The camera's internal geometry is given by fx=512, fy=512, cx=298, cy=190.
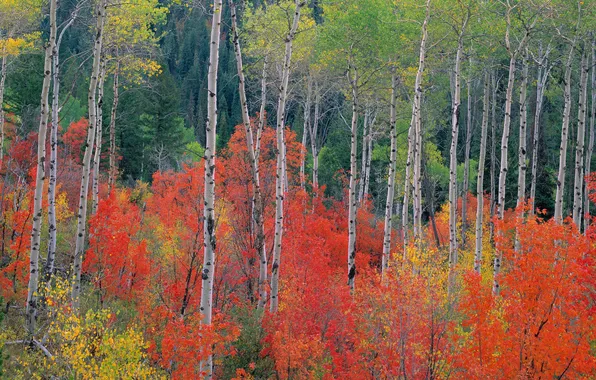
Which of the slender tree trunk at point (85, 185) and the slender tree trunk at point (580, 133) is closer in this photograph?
the slender tree trunk at point (85, 185)

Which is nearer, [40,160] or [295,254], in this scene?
[40,160]

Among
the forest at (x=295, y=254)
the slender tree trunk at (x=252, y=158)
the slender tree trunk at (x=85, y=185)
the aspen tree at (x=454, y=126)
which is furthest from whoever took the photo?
the aspen tree at (x=454, y=126)

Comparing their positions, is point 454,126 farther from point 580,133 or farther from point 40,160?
point 40,160

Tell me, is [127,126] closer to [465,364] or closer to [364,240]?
[364,240]

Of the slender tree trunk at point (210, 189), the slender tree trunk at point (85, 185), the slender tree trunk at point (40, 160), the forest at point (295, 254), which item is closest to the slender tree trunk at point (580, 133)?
the forest at point (295, 254)

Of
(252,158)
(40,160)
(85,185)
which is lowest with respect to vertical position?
(85,185)

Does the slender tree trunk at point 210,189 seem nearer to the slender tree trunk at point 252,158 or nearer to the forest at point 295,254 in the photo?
the forest at point 295,254

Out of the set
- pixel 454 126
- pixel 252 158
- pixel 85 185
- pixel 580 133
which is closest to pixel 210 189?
pixel 252 158

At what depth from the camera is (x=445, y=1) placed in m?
17.7

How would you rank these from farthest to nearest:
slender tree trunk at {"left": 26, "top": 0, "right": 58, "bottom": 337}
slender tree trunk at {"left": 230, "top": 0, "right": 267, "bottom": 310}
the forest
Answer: slender tree trunk at {"left": 230, "top": 0, "right": 267, "bottom": 310} < the forest < slender tree trunk at {"left": 26, "top": 0, "right": 58, "bottom": 337}

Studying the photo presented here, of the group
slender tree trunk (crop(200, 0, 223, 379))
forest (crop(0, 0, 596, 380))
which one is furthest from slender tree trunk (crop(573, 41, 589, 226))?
slender tree trunk (crop(200, 0, 223, 379))

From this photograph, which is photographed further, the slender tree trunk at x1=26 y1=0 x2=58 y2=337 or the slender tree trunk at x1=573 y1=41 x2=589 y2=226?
the slender tree trunk at x1=573 y1=41 x2=589 y2=226

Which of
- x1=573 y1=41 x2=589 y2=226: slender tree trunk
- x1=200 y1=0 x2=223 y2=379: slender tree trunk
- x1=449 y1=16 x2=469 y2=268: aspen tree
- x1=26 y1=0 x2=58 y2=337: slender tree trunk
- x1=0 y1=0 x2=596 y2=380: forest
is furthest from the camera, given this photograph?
x1=449 y1=16 x2=469 y2=268: aspen tree

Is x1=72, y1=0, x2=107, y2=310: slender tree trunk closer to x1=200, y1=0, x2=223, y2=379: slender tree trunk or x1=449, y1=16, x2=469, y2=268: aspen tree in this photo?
x1=200, y1=0, x2=223, y2=379: slender tree trunk
